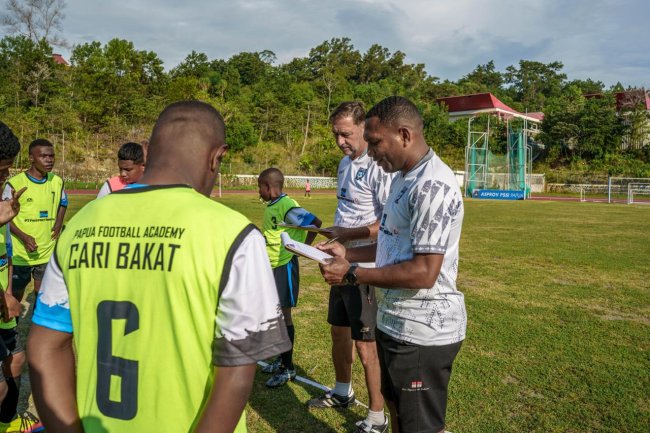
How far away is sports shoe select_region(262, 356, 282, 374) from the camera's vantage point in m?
5.18

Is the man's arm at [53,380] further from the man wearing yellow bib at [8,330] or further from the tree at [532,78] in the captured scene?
the tree at [532,78]

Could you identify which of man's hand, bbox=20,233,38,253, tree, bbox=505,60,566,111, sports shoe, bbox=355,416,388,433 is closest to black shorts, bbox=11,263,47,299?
man's hand, bbox=20,233,38,253

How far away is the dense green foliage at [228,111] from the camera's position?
4809 centimetres

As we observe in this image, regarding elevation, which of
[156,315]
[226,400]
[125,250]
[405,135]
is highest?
[405,135]

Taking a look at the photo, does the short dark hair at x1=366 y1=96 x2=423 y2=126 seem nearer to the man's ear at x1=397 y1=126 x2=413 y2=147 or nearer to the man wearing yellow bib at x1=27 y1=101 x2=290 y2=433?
the man's ear at x1=397 y1=126 x2=413 y2=147

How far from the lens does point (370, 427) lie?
3936 millimetres

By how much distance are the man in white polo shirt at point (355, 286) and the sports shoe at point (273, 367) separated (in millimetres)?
835

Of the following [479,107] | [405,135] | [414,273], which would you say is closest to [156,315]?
[414,273]

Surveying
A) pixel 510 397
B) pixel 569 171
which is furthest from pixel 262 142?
pixel 510 397

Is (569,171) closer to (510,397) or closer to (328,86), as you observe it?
(328,86)

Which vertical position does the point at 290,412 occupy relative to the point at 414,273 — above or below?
below

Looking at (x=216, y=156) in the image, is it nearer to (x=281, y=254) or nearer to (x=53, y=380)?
(x=53, y=380)

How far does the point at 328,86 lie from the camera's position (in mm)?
76312

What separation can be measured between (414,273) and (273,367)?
10.6 ft
